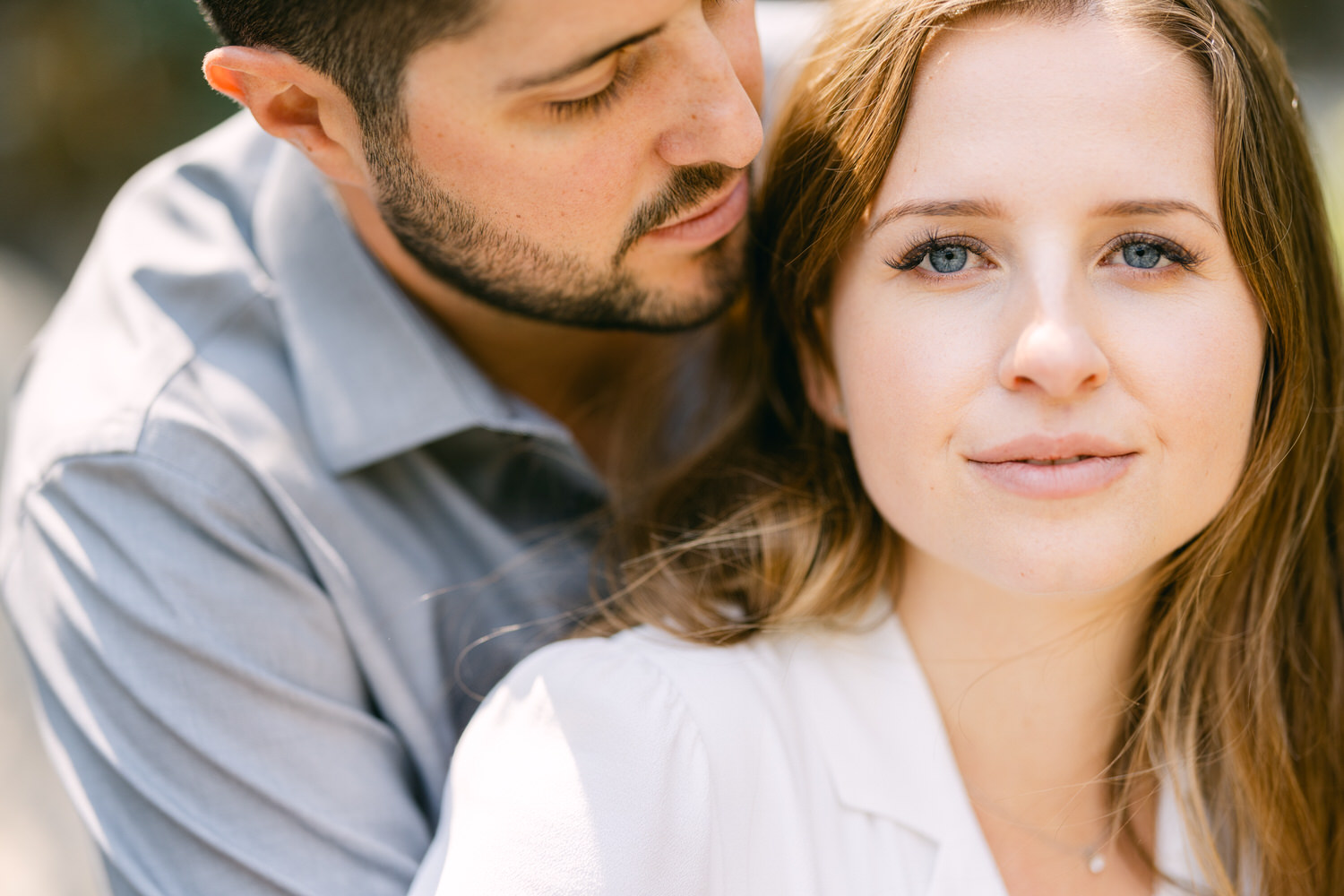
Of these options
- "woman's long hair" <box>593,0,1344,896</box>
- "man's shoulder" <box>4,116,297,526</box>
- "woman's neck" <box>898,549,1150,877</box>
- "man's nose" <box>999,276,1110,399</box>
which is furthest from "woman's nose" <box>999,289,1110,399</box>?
"man's shoulder" <box>4,116,297,526</box>

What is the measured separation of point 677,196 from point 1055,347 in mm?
738

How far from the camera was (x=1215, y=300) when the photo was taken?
150cm

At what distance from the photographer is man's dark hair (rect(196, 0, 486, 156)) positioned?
5.46 ft

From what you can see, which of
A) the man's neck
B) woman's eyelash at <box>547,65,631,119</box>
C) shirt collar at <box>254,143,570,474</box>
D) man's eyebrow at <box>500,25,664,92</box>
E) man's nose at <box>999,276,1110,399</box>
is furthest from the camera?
the man's neck

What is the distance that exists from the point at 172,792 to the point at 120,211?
47.0 inches

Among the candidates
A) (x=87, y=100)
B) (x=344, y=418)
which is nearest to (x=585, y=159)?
(x=344, y=418)

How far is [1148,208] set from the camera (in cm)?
146

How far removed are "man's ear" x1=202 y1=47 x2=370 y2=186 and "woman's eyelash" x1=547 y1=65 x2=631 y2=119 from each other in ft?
1.19

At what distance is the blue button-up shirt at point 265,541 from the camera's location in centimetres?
179

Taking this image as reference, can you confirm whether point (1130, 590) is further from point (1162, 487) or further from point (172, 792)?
point (172, 792)

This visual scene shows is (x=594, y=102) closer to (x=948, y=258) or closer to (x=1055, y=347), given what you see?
(x=948, y=258)

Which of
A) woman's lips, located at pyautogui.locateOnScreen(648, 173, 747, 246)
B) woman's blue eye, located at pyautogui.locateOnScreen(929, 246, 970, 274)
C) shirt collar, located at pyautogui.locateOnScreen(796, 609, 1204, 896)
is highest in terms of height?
woman's lips, located at pyautogui.locateOnScreen(648, 173, 747, 246)

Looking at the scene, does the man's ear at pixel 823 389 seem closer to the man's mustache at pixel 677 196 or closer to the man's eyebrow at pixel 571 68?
the man's mustache at pixel 677 196

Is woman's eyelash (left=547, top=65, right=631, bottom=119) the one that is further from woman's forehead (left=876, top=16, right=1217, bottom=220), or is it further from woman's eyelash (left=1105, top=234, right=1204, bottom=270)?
woman's eyelash (left=1105, top=234, right=1204, bottom=270)
